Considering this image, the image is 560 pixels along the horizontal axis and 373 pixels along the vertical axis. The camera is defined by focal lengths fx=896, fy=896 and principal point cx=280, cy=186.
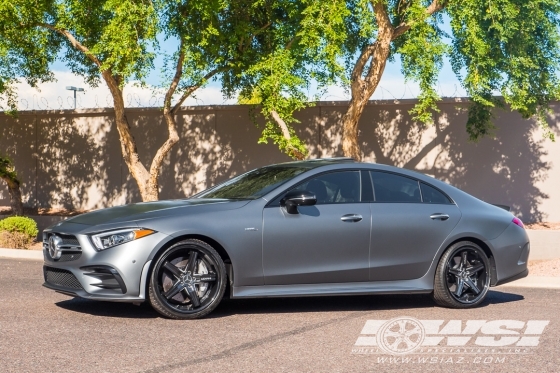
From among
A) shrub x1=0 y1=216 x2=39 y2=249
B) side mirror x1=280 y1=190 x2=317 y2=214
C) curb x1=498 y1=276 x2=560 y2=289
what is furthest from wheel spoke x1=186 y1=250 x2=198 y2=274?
shrub x1=0 y1=216 x2=39 y2=249

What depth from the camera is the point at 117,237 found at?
321 inches

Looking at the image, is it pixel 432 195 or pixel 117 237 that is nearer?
pixel 117 237

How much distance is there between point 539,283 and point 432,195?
3485mm

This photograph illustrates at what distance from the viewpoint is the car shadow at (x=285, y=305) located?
8.78 meters

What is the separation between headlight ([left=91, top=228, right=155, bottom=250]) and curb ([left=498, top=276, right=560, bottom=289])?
6.09 m

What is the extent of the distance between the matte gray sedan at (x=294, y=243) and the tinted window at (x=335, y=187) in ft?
0.04

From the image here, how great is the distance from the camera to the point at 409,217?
30.5ft

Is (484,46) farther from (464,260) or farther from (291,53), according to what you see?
(464,260)

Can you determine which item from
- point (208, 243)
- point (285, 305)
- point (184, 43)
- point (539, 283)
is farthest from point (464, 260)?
point (184, 43)

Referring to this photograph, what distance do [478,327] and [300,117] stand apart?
534 inches

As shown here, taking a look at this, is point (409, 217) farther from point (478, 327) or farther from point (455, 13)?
point (455, 13)

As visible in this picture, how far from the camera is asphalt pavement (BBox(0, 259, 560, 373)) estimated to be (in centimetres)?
653

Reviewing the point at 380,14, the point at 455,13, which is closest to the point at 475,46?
the point at 455,13

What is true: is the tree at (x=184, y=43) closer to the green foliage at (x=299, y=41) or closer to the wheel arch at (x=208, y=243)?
the green foliage at (x=299, y=41)
